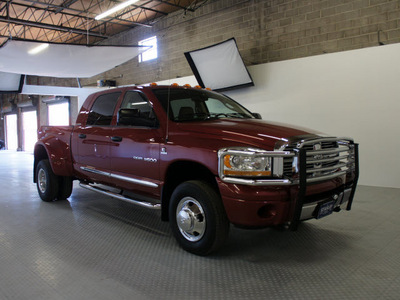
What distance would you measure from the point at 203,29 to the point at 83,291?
9.62 metres

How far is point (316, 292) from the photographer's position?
2270mm

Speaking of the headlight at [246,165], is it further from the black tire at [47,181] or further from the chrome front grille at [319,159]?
the black tire at [47,181]

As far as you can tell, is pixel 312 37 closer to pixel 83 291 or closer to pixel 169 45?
pixel 169 45

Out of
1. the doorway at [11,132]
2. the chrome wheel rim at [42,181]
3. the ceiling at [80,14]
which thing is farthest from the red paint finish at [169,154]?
the doorway at [11,132]

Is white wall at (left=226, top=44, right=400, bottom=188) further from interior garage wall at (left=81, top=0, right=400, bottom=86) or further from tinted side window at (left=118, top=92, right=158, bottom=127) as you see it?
tinted side window at (left=118, top=92, right=158, bottom=127)

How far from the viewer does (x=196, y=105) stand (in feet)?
11.8

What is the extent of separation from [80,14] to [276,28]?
317 inches

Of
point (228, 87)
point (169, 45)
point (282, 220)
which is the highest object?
point (169, 45)

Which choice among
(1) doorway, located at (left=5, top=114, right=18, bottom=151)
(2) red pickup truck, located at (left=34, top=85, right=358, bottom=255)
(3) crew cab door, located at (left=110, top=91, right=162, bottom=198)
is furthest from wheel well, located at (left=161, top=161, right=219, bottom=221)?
(1) doorway, located at (left=5, top=114, right=18, bottom=151)

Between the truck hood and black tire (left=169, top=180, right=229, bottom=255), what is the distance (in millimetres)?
461

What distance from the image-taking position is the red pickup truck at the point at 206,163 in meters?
2.52

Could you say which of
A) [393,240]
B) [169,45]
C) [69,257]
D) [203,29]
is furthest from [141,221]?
[169,45]

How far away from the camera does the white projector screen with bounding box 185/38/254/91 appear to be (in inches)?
322

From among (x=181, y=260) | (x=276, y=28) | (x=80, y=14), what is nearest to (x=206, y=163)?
(x=181, y=260)
